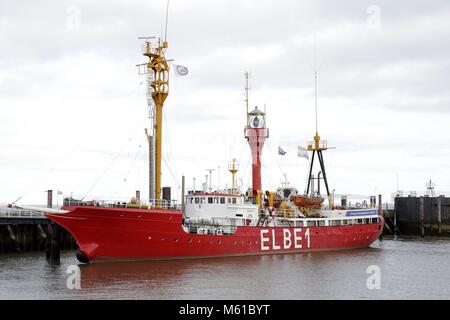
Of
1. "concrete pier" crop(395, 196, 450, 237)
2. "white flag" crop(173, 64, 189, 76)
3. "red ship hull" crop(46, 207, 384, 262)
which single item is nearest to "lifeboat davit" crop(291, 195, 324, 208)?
"red ship hull" crop(46, 207, 384, 262)

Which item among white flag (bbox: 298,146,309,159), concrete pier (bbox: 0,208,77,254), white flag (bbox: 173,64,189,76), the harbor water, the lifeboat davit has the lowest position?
the harbor water

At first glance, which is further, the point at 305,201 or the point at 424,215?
the point at 424,215

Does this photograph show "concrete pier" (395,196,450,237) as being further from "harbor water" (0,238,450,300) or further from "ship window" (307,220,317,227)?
"harbor water" (0,238,450,300)

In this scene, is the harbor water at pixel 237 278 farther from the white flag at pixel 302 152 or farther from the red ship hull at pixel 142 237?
the white flag at pixel 302 152

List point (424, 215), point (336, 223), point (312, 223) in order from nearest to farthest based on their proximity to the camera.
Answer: point (312, 223) → point (336, 223) → point (424, 215)

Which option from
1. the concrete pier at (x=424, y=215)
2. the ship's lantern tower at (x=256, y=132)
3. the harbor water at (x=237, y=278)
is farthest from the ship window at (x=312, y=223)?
the concrete pier at (x=424, y=215)

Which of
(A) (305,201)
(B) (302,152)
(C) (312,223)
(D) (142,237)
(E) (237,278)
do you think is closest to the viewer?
(E) (237,278)

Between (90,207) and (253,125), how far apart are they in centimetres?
1786

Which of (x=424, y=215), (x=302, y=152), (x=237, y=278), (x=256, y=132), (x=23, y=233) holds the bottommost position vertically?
(x=237, y=278)

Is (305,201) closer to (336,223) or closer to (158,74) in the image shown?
(336,223)

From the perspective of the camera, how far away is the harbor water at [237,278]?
2716 centimetres

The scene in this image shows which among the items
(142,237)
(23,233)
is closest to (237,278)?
(142,237)

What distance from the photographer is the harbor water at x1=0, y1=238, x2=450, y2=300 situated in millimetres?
27156

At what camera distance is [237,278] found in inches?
1240
